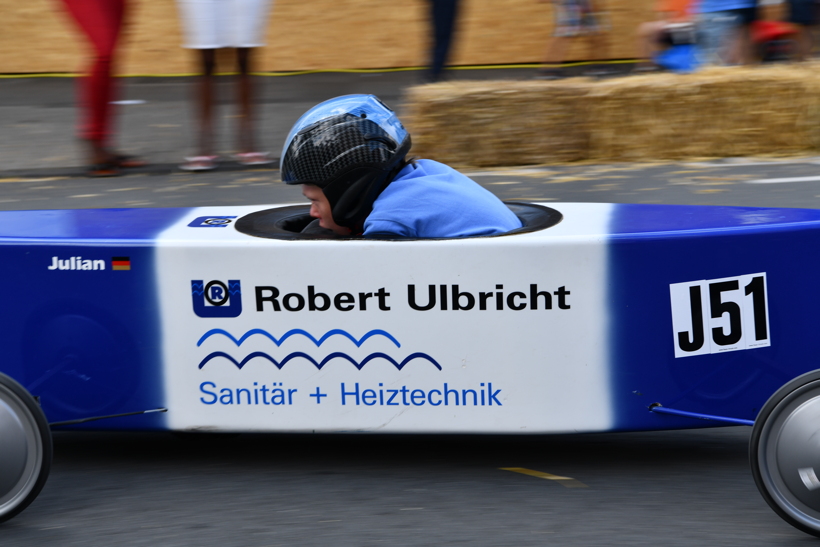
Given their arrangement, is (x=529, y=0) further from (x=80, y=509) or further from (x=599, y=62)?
(x=80, y=509)

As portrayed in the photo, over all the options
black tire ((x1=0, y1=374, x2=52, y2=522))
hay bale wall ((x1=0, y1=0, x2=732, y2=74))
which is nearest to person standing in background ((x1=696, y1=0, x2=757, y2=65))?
hay bale wall ((x1=0, y1=0, x2=732, y2=74))

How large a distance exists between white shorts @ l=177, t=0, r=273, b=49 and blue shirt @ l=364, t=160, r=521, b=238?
3680mm

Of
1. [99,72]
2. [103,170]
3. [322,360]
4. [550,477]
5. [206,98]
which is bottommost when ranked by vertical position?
[550,477]

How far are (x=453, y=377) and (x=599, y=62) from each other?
807 centimetres

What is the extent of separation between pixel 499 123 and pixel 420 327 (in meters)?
4.39

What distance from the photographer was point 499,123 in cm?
694

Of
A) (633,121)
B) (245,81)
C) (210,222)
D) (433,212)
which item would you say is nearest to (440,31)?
(633,121)

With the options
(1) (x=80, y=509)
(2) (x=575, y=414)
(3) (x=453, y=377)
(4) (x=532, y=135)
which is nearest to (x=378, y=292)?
(3) (x=453, y=377)

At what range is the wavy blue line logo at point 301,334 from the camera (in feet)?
8.95

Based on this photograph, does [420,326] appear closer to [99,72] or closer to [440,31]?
[99,72]

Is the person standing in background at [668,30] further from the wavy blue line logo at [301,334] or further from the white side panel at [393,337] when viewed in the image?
the wavy blue line logo at [301,334]

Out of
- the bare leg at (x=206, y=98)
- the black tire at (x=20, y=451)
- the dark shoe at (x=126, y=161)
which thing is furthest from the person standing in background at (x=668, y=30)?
the black tire at (x=20, y=451)

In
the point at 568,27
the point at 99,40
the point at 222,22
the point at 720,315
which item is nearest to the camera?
the point at 720,315

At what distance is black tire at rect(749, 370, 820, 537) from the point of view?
2.38m
